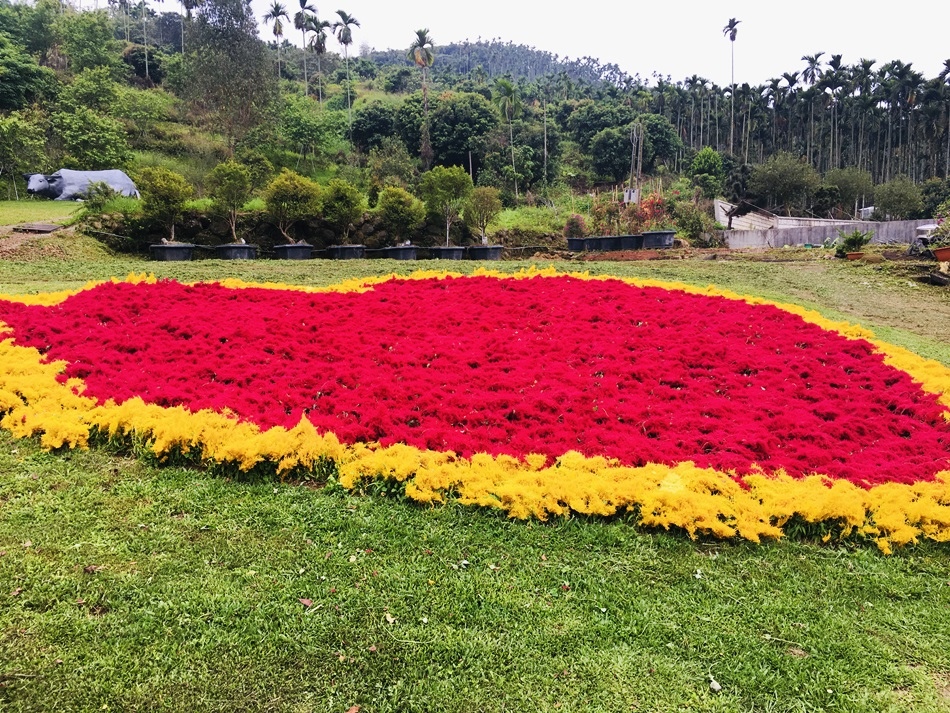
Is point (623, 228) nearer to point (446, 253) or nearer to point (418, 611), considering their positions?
point (446, 253)

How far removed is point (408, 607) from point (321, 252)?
66.9 feet

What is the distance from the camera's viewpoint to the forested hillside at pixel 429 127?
32125mm

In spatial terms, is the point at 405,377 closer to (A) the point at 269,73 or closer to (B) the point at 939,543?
(B) the point at 939,543

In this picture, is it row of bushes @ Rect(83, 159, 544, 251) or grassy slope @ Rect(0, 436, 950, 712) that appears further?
row of bushes @ Rect(83, 159, 544, 251)

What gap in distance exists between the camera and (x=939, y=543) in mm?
3992

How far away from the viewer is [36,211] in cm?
2186

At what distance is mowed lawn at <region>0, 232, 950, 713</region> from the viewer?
2.71m

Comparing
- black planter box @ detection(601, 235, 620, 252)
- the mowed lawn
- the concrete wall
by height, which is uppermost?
the concrete wall

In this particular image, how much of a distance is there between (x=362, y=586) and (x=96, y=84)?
138 ft

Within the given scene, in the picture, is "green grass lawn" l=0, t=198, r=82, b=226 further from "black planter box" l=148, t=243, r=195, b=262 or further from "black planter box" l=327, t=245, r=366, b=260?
"black planter box" l=327, t=245, r=366, b=260

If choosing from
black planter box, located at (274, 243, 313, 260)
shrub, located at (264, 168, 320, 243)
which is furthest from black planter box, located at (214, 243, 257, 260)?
shrub, located at (264, 168, 320, 243)

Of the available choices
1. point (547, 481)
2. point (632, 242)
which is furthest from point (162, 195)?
point (547, 481)

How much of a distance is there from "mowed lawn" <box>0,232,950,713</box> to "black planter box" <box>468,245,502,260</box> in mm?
18785

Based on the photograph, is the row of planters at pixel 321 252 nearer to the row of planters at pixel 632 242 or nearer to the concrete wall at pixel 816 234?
the row of planters at pixel 632 242
